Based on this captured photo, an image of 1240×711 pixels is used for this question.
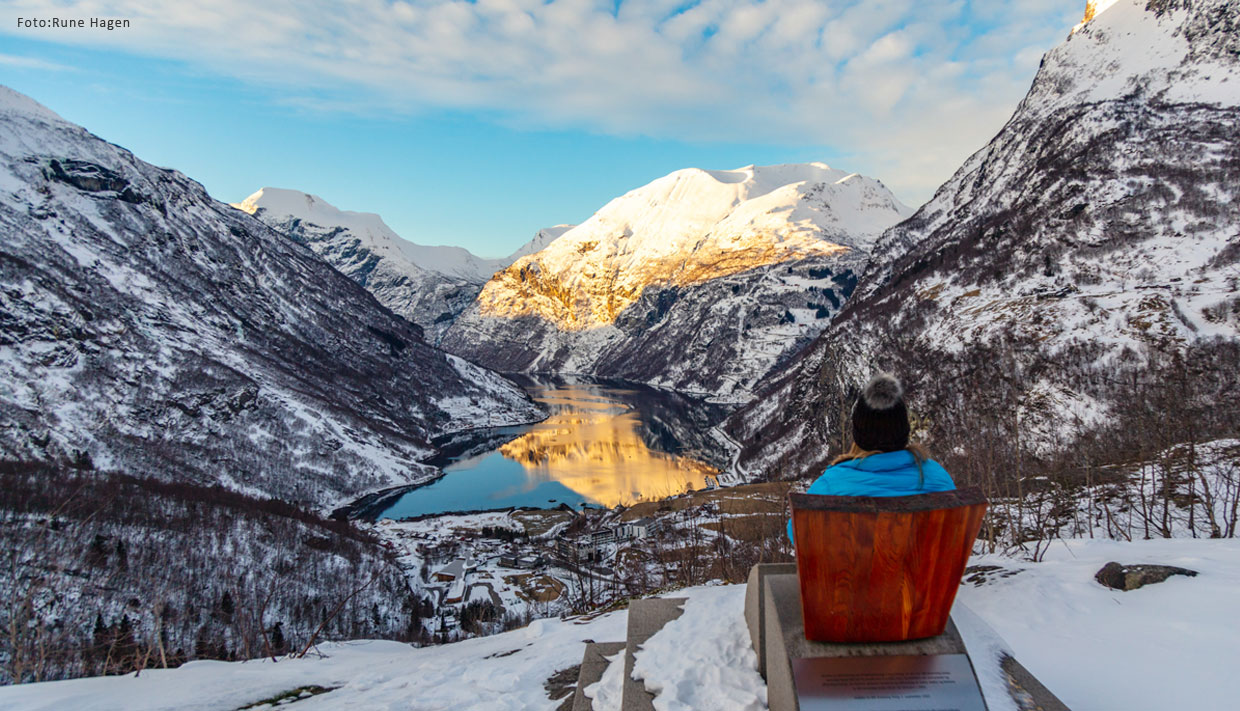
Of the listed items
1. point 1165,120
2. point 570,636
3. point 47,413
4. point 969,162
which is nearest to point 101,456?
point 47,413

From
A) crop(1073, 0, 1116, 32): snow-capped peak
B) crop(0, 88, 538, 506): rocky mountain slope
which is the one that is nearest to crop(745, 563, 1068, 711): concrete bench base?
crop(0, 88, 538, 506): rocky mountain slope

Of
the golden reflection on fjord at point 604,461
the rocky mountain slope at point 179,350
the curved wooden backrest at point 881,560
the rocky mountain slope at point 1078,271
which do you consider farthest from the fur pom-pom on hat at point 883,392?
the rocky mountain slope at point 179,350

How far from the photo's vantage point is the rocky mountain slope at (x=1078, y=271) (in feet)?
151

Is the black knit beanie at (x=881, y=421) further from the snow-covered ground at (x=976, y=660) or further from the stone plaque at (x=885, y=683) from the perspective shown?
the snow-covered ground at (x=976, y=660)

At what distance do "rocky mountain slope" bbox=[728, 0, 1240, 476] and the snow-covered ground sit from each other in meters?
22.2

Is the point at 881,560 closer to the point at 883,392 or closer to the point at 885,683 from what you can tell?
the point at 885,683

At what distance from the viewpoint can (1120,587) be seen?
20.4 feet

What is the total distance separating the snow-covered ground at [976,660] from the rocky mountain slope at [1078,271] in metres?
22.2

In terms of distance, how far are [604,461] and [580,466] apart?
16.9 ft

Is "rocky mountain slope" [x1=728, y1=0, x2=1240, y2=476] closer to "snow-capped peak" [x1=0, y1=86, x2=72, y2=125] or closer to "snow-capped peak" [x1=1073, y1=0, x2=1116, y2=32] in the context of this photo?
"snow-capped peak" [x1=1073, y1=0, x2=1116, y2=32]

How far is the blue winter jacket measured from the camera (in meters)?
3.91

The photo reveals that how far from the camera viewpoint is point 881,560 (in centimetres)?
359

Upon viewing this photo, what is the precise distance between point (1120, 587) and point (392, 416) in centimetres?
14473

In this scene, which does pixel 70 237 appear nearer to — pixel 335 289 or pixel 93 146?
pixel 93 146
